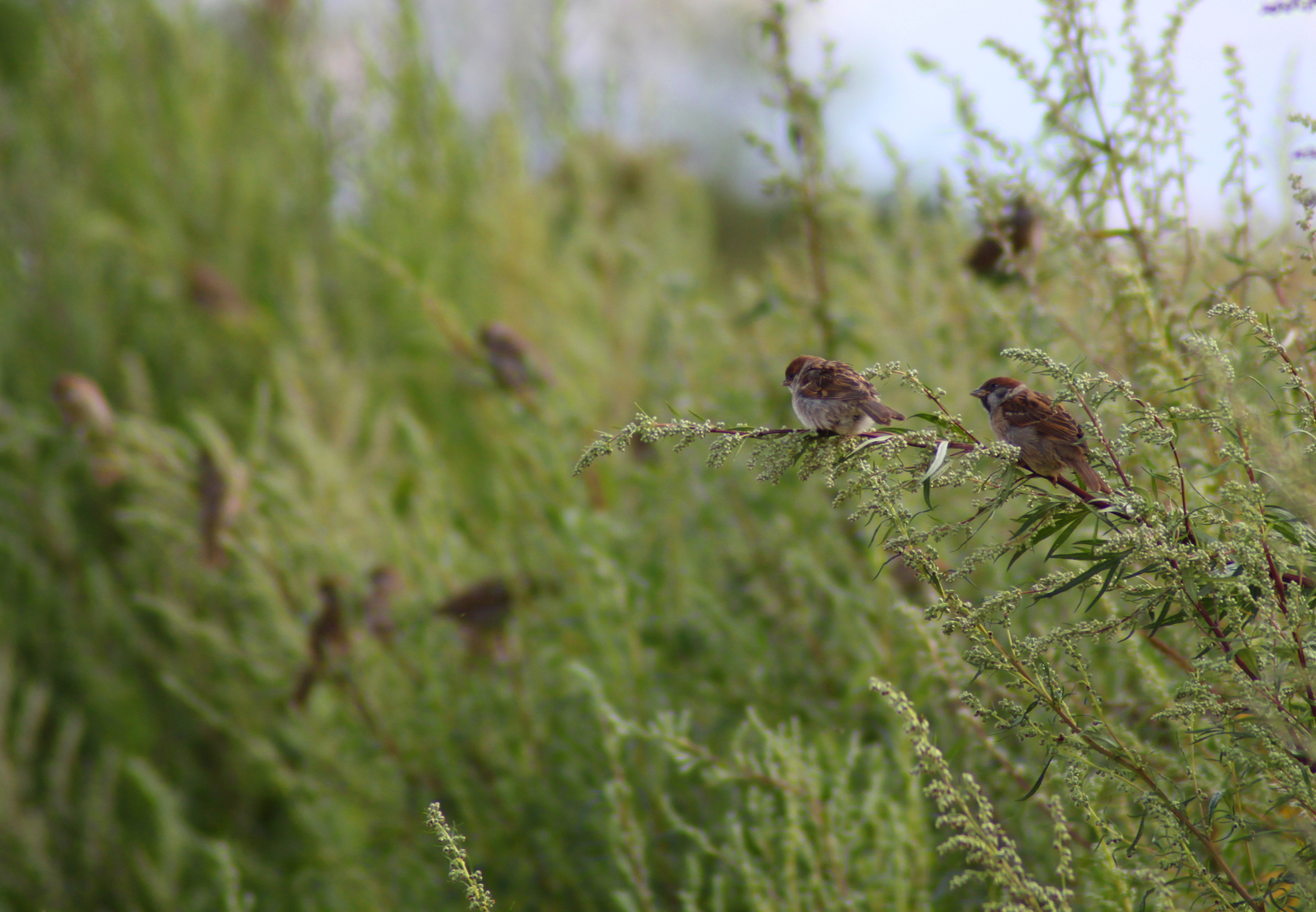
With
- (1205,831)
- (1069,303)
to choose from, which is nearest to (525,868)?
(1205,831)

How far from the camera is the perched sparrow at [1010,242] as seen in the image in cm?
114

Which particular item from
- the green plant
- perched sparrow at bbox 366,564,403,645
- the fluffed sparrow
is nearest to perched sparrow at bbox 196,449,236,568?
perched sparrow at bbox 366,564,403,645

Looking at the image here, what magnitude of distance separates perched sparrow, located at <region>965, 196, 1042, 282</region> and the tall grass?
81 mm

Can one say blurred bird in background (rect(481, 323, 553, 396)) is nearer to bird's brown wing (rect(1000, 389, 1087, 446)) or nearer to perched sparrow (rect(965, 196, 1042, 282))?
perched sparrow (rect(965, 196, 1042, 282))

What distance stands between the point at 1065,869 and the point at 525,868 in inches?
35.4

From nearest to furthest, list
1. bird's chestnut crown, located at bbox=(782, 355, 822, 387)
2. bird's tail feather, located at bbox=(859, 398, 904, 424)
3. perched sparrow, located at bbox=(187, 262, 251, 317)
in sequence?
bird's tail feather, located at bbox=(859, 398, 904, 424) < bird's chestnut crown, located at bbox=(782, 355, 822, 387) < perched sparrow, located at bbox=(187, 262, 251, 317)

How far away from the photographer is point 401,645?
5.00 feet

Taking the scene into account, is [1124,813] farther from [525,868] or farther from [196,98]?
[196,98]

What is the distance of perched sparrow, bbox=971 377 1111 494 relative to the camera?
1.96ft

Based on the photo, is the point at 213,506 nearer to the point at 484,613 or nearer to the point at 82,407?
the point at 82,407

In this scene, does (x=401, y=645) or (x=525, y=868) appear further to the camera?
(x=401, y=645)

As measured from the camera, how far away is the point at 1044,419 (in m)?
0.61

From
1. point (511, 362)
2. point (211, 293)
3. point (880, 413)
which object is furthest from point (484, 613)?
point (211, 293)

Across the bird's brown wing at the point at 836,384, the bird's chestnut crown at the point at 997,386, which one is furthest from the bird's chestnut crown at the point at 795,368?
the bird's chestnut crown at the point at 997,386
